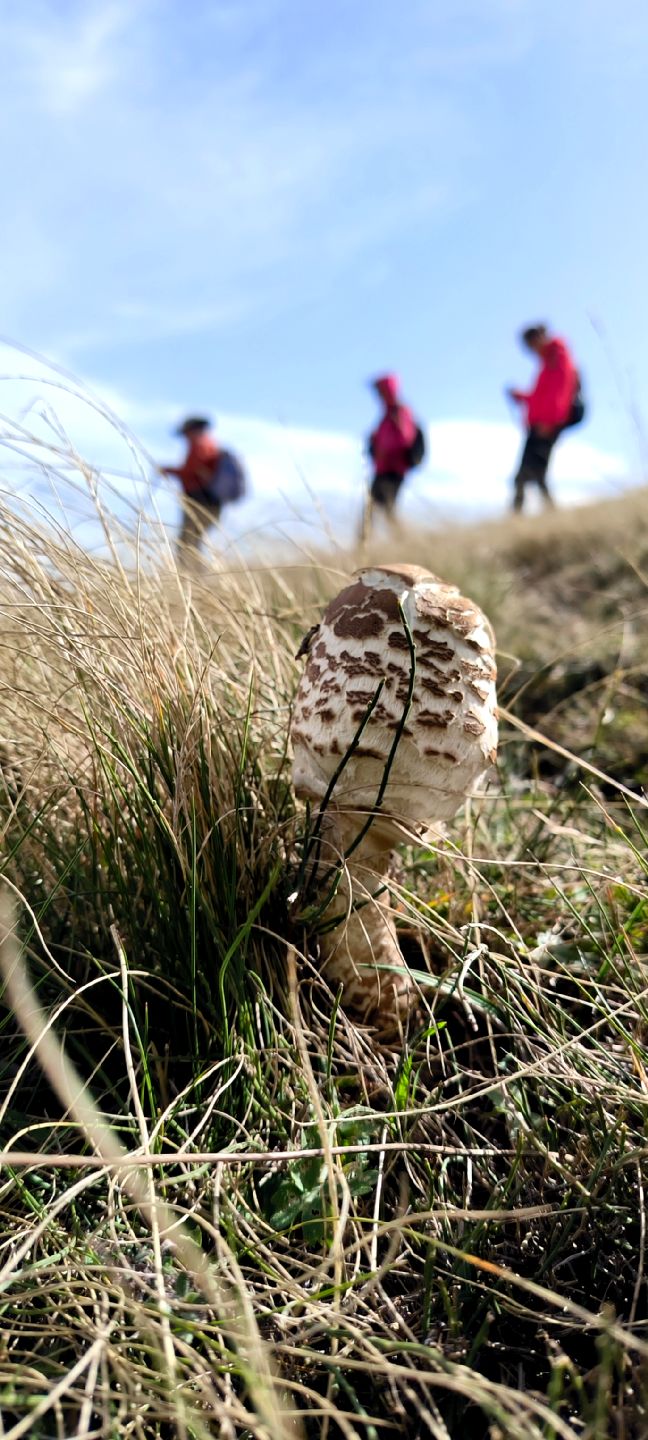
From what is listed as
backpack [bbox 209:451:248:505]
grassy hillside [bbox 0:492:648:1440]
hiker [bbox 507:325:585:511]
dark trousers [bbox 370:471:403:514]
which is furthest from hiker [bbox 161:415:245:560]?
grassy hillside [bbox 0:492:648:1440]

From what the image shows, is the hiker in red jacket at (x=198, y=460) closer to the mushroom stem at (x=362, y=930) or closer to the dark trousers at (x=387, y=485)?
the dark trousers at (x=387, y=485)

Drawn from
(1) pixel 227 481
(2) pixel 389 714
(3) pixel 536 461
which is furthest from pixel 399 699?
(3) pixel 536 461

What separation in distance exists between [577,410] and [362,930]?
7802mm

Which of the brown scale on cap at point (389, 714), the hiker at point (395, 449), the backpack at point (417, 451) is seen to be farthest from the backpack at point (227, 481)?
the brown scale on cap at point (389, 714)

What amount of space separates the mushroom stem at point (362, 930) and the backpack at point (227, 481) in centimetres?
574

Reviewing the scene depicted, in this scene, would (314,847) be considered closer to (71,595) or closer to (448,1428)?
(71,595)

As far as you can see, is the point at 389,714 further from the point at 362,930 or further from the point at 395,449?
the point at 395,449

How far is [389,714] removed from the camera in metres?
1.40

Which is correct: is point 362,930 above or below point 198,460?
below

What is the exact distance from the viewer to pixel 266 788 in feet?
5.61

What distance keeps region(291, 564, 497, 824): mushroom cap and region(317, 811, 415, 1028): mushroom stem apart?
91mm

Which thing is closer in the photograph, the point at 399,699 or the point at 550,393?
the point at 399,699

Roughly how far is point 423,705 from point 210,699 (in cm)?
42

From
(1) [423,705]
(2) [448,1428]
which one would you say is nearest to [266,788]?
(1) [423,705]
